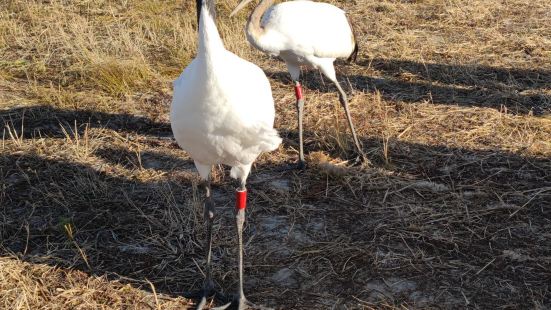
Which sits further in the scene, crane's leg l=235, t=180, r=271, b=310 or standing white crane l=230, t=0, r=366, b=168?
standing white crane l=230, t=0, r=366, b=168

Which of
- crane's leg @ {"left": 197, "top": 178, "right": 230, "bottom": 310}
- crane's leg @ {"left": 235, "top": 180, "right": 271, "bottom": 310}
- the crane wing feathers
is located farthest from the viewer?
crane's leg @ {"left": 197, "top": 178, "right": 230, "bottom": 310}

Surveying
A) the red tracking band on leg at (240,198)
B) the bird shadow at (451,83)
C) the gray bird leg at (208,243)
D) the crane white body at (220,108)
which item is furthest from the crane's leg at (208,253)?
the bird shadow at (451,83)

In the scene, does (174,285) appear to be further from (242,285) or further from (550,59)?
(550,59)

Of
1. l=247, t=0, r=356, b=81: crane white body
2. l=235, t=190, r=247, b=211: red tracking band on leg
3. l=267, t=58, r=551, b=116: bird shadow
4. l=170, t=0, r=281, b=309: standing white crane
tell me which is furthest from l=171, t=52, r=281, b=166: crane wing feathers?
l=267, t=58, r=551, b=116: bird shadow

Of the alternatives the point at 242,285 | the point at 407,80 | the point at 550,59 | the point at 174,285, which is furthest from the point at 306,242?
the point at 550,59

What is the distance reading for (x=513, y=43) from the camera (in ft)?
23.5

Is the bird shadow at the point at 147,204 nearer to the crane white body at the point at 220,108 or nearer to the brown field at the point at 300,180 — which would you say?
the brown field at the point at 300,180

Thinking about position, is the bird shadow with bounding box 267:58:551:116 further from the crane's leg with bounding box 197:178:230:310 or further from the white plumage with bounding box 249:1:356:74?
the crane's leg with bounding box 197:178:230:310

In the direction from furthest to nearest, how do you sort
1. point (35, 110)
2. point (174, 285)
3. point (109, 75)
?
point (109, 75), point (35, 110), point (174, 285)

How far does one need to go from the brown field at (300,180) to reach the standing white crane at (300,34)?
26.3 inches

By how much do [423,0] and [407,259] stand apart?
551 cm

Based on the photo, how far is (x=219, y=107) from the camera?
2998 millimetres

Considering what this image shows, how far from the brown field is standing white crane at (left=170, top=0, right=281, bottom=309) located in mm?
659

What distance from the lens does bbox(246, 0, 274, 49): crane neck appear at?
4633 mm
